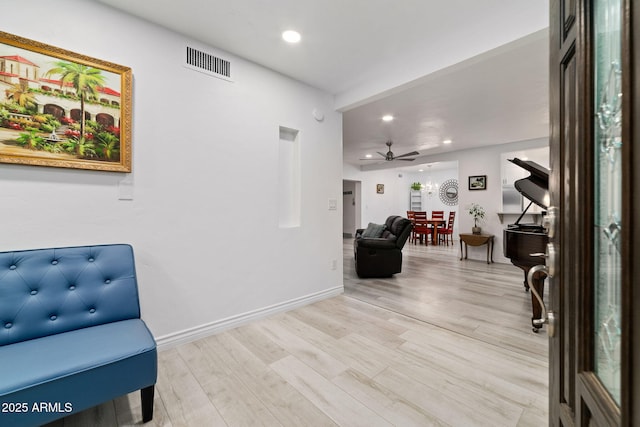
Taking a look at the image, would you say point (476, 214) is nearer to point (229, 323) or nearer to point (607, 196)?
point (229, 323)

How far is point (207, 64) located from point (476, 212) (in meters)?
5.96

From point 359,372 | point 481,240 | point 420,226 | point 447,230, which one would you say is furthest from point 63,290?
point 447,230

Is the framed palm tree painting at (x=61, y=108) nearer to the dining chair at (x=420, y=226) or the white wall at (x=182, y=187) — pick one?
the white wall at (x=182, y=187)

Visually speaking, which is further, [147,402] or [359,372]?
[359,372]

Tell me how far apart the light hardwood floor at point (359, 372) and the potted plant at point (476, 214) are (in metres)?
3.14

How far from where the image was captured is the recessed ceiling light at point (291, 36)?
2.29 metres

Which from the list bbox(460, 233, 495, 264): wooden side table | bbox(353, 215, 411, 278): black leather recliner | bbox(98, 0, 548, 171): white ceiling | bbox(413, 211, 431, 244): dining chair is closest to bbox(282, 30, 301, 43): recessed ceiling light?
bbox(98, 0, 548, 171): white ceiling

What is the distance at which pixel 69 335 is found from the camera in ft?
5.01

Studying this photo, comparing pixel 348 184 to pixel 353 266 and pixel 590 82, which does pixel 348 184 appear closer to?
pixel 353 266

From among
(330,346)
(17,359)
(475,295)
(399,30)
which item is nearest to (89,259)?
(17,359)

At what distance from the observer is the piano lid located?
2.70 metres

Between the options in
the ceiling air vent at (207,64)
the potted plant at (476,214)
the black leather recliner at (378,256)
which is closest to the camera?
the ceiling air vent at (207,64)

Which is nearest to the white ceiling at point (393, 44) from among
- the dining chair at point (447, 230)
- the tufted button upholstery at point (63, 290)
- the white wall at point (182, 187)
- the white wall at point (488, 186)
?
the white wall at point (182, 187)

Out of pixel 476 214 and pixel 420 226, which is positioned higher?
pixel 476 214
